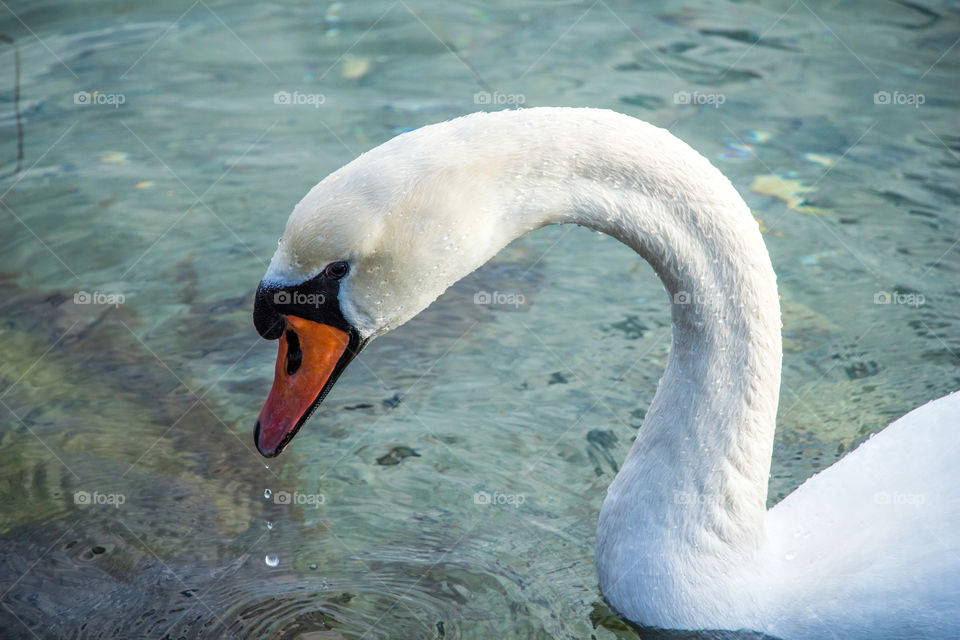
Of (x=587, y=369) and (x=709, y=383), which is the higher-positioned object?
(x=709, y=383)

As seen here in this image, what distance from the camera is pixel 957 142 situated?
23.1ft

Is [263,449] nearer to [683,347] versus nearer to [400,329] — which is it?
[683,347]

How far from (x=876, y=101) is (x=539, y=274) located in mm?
3067

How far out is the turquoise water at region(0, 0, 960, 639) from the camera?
420 cm

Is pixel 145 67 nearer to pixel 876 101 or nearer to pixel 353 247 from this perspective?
pixel 876 101

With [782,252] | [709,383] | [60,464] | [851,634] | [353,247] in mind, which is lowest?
[60,464]

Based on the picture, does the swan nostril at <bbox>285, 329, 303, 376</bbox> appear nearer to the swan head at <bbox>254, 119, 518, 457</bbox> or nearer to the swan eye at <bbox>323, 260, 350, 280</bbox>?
the swan head at <bbox>254, 119, 518, 457</bbox>

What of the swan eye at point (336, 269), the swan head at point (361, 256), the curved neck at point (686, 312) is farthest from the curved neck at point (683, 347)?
the swan eye at point (336, 269)

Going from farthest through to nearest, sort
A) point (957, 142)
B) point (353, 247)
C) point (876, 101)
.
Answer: point (876, 101) < point (957, 142) < point (353, 247)

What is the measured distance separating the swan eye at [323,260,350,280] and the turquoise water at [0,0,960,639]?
1429mm

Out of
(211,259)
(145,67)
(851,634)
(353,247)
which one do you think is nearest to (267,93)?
(145,67)

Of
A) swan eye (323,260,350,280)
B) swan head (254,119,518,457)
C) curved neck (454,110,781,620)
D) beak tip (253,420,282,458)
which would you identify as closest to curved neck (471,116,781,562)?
curved neck (454,110,781,620)

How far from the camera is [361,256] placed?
2.96 m

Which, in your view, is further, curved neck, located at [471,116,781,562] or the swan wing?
the swan wing
